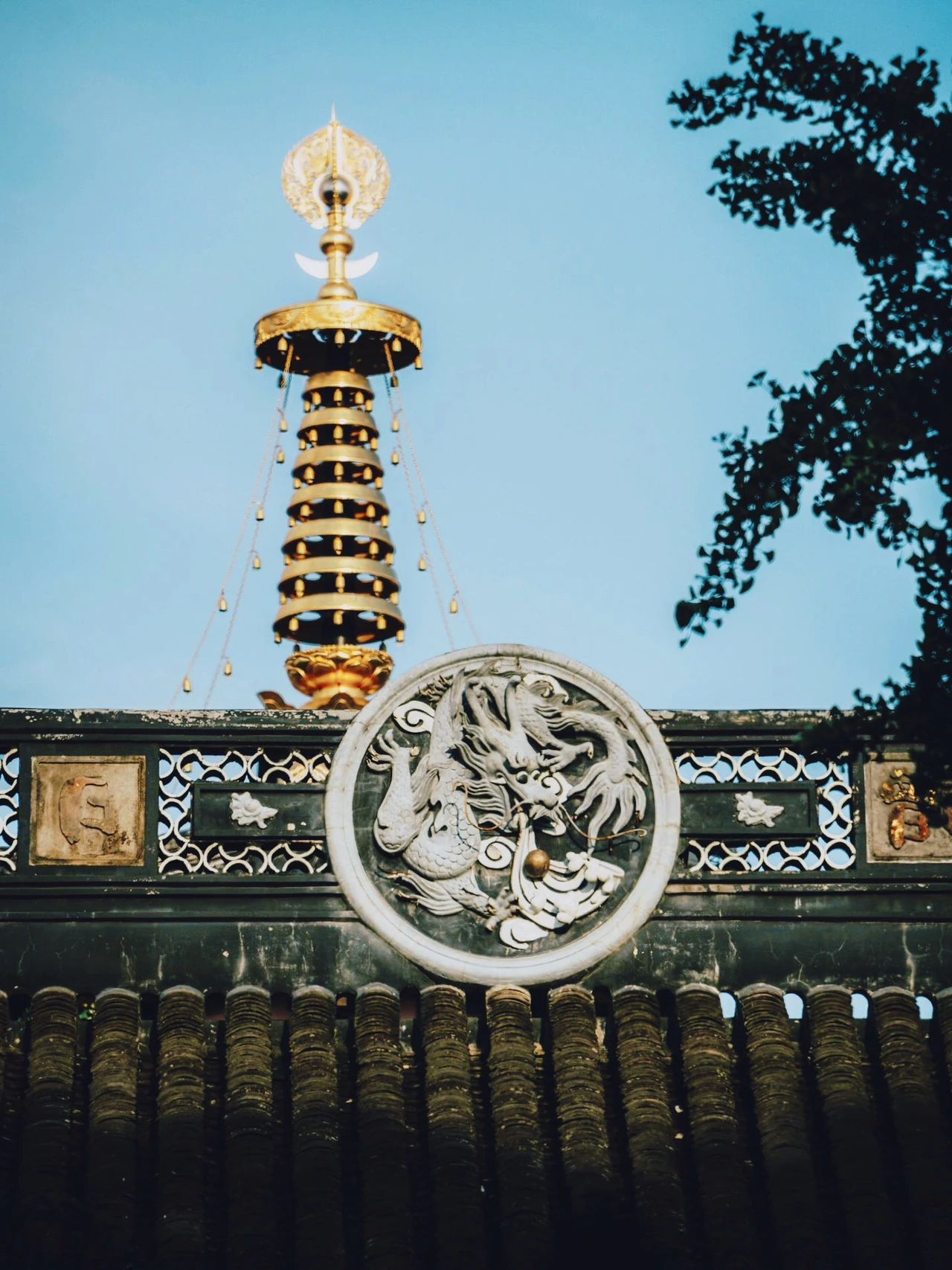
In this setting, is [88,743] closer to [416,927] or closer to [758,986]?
[416,927]

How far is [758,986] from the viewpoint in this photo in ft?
51.5

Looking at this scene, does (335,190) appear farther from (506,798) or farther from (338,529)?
(506,798)

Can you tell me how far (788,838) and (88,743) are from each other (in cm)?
428

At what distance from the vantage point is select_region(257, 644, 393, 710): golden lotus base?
22125 millimetres

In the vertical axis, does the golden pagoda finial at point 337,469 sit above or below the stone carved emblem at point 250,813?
above

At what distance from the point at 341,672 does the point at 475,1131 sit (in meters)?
7.84

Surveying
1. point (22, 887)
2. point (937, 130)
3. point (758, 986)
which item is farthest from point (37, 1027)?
point (937, 130)

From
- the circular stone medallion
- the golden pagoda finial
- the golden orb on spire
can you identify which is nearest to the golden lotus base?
the golden pagoda finial

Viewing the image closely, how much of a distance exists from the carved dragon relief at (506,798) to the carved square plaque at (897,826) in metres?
1.43

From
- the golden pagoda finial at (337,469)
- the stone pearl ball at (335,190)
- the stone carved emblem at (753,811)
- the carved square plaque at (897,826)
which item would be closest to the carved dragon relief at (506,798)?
the stone carved emblem at (753,811)

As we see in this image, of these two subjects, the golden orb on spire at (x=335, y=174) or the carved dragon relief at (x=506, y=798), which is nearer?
the carved dragon relief at (x=506, y=798)

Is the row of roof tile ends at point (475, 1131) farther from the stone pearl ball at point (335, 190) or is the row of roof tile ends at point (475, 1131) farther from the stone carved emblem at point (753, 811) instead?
the stone pearl ball at point (335, 190)

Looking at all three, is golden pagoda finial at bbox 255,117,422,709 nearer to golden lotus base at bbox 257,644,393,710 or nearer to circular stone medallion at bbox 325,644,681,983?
golden lotus base at bbox 257,644,393,710

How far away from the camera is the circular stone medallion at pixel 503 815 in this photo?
15.7 m
